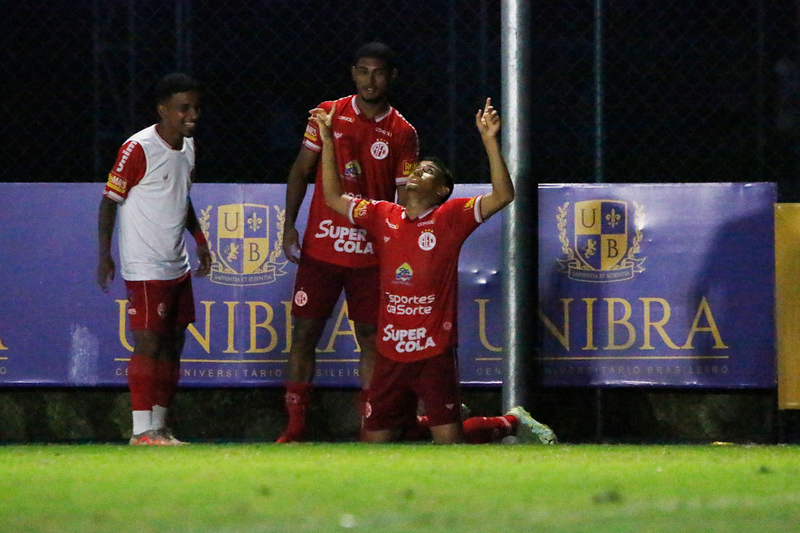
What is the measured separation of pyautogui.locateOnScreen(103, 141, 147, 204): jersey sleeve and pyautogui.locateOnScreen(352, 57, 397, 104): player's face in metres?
1.02

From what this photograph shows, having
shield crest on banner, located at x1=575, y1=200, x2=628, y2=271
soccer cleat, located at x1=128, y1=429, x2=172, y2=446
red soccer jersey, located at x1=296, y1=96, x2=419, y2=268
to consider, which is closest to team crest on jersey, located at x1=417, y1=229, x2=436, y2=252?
red soccer jersey, located at x1=296, y1=96, x2=419, y2=268

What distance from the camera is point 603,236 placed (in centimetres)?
638

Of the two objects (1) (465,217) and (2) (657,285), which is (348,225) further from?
(2) (657,285)

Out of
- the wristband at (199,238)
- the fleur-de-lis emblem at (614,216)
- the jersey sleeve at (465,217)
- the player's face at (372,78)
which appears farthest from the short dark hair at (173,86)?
the fleur-de-lis emblem at (614,216)

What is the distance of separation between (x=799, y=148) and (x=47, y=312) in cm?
438

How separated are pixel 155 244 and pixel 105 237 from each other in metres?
0.22

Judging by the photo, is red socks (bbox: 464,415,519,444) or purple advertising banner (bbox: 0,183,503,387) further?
purple advertising banner (bbox: 0,183,503,387)

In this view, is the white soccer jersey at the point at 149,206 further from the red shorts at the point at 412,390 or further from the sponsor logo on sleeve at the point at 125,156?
the red shorts at the point at 412,390

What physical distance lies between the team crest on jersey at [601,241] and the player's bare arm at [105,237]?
2118 mm

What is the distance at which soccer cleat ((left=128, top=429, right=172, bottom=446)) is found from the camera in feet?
18.0

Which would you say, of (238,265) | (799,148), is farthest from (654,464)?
(799,148)

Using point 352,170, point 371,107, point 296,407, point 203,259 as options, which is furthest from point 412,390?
point 371,107

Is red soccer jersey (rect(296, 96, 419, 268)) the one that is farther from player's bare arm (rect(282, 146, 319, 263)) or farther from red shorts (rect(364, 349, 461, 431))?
red shorts (rect(364, 349, 461, 431))

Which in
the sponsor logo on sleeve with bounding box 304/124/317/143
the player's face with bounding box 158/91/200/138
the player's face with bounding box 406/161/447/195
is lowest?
the player's face with bounding box 406/161/447/195
